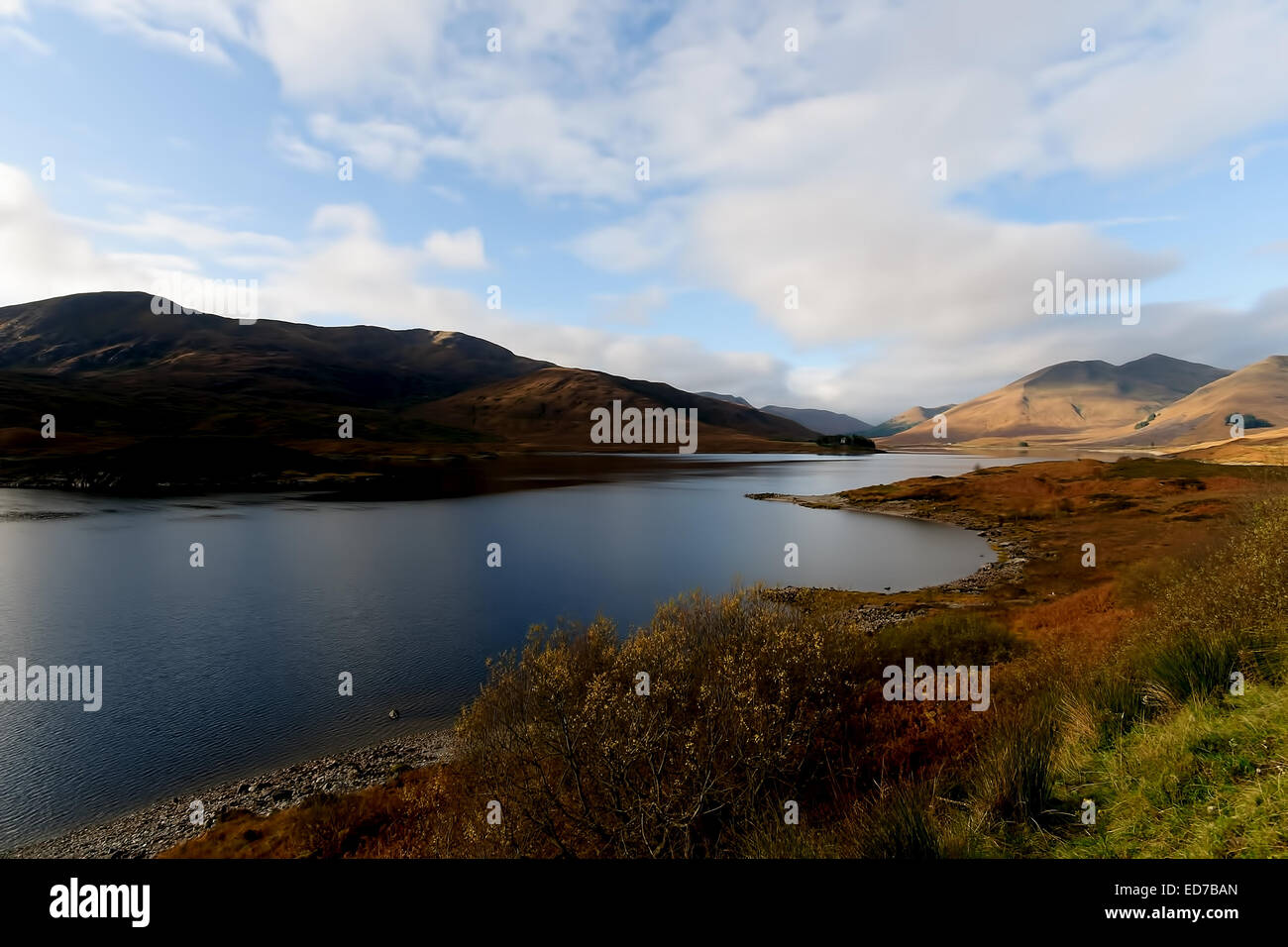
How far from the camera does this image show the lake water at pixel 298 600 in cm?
1666

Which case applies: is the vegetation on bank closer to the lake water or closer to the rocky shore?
the rocky shore

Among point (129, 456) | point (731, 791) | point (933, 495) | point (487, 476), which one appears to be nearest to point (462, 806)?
point (731, 791)

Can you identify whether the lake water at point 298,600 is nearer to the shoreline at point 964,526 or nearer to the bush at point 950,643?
the shoreline at point 964,526

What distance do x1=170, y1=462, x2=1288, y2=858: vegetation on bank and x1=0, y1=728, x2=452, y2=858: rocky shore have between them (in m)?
1.05

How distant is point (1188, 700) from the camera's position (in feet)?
27.4

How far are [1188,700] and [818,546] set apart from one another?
41.3 m

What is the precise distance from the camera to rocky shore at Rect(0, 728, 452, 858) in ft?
40.8

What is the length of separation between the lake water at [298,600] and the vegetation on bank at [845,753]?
5830mm

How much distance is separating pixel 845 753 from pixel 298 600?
32.4m

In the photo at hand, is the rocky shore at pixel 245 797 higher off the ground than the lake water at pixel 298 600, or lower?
lower

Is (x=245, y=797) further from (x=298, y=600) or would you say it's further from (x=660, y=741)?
(x=298, y=600)

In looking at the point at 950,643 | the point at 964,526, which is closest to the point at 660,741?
the point at 950,643

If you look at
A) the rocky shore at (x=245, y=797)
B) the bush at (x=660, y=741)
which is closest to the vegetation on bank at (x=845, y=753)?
the bush at (x=660, y=741)
